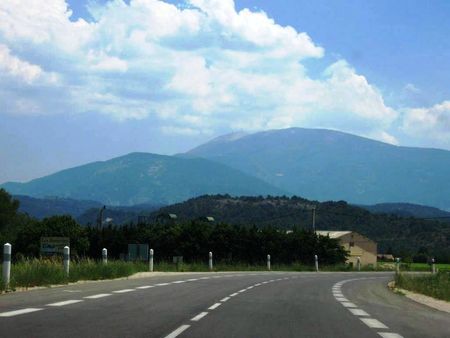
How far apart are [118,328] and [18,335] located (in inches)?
61.6

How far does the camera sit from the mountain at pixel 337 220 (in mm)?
135375

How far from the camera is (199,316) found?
11992 mm

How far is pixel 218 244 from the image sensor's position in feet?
182

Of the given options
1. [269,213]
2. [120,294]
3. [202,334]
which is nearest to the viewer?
[202,334]

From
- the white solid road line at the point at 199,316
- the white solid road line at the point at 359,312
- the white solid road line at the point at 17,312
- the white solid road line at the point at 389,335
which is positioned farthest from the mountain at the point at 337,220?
the white solid road line at the point at 17,312

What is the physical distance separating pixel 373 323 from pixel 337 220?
13757 centimetres

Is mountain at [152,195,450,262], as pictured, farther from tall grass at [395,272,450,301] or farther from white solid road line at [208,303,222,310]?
white solid road line at [208,303,222,310]

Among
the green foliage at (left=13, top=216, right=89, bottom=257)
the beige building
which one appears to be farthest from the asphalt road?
the beige building

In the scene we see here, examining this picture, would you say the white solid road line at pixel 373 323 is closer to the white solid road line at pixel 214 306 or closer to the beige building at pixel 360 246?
the white solid road line at pixel 214 306

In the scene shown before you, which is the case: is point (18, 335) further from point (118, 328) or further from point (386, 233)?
point (386, 233)

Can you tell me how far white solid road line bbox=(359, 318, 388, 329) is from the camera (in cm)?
1128

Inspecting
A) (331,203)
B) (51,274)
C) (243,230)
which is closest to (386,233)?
(331,203)

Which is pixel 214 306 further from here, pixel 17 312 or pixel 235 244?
pixel 235 244

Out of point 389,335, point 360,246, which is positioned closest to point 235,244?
point 389,335
